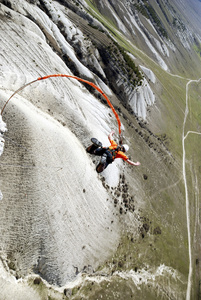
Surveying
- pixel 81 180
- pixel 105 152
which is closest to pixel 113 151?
pixel 105 152

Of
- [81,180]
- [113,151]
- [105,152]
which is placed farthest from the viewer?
[81,180]

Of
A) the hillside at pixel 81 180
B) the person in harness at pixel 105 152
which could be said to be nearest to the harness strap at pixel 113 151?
the person in harness at pixel 105 152

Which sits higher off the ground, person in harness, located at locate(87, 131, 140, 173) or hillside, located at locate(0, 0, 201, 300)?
person in harness, located at locate(87, 131, 140, 173)

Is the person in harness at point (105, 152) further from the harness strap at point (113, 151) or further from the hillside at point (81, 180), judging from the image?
the hillside at point (81, 180)

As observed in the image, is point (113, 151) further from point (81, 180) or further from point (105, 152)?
point (81, 180)

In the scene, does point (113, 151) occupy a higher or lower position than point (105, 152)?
higher

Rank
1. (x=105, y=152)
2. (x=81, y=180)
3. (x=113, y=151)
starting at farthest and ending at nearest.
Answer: (x=81, y=180) < (x=113, y=151) < (x=105, y=152)

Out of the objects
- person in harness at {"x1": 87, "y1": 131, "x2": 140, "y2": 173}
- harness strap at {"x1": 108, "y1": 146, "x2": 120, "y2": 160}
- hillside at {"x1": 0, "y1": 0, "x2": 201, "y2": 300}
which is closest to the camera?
person in harness at {"x1": 87, "y1": 131, "x2": 140, "y2": 173}

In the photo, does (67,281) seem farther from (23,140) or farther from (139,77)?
(139,77)

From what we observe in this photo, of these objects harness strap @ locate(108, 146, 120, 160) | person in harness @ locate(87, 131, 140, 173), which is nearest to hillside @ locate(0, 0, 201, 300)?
person in harness @ locate(87, 131, 140, 173)

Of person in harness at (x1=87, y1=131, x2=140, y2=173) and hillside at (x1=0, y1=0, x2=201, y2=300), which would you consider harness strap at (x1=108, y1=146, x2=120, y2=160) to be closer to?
person in harness at (x1=87, y1=131, x2=140, y2=173)
